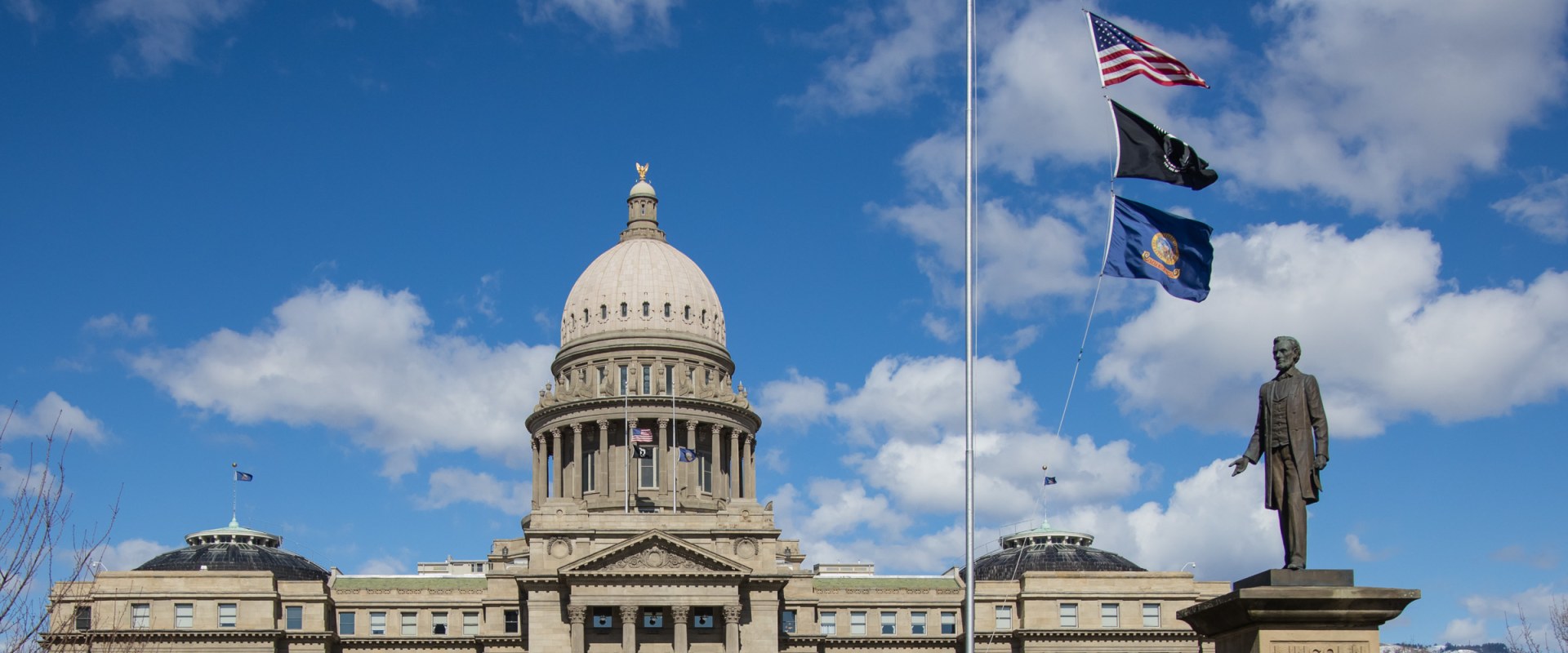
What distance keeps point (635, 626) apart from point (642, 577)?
3.11 metres

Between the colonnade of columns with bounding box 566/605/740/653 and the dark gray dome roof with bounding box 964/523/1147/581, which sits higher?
the dark gray dome roof with bounding box 964/523/1147/581

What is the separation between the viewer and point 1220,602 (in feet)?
65.3

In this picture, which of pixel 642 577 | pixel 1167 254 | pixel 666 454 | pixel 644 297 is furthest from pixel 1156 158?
pixel 644 297

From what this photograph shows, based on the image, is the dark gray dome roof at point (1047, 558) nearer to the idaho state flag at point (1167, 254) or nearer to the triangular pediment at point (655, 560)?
the triangular pediment at point (655, 560)

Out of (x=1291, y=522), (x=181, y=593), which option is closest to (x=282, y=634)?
(x=181, y=593)

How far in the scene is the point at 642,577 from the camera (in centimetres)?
10131

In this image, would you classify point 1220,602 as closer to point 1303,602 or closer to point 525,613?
point 1303,602

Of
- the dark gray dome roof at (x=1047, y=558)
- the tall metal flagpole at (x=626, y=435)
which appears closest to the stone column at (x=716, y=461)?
the tall metal flagpole at (x=626, y=435)

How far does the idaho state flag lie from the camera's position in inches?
1102

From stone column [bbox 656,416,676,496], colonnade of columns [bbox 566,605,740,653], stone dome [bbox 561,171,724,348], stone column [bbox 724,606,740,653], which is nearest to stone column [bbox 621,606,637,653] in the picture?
colonnade of columns [bbox 566,605,740,653]

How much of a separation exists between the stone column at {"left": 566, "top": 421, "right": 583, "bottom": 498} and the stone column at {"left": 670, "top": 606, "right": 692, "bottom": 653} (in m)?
23.6

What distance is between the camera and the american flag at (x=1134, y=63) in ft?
99.2

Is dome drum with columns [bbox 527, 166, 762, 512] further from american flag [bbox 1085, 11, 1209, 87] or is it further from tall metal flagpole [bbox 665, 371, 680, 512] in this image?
american flag [bbox 1085, 11, 1209, 87]

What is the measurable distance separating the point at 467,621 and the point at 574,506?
1139 cm
